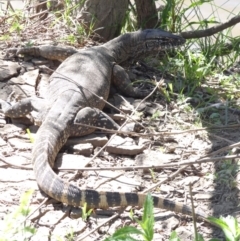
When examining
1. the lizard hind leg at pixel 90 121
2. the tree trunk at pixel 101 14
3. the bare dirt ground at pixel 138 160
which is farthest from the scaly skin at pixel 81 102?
the tree trunk at pixel 101 14

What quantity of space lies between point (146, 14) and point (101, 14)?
0.60 meters

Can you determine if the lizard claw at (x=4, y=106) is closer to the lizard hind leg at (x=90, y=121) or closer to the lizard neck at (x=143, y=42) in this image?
the lizard hind leg at (x=90, y=121)

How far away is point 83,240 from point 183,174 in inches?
48.4

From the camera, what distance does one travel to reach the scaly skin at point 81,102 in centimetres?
434

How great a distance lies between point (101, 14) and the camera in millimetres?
7613

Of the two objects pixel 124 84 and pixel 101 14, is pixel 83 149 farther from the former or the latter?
pixel 101 14

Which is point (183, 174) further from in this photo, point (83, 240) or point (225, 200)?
point (83, 240)

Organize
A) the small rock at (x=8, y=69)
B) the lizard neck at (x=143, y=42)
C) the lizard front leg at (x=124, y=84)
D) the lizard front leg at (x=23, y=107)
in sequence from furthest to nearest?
the lizard neck at (x=143, y=42), the lizard front leg at (x=124, y=84), the small rock at (x=8, y=69), the lizard front leg at (x=23, y=107)

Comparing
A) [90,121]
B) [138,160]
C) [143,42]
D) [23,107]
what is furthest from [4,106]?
[143,42]

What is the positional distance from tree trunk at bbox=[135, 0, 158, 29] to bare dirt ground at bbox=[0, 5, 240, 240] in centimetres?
108

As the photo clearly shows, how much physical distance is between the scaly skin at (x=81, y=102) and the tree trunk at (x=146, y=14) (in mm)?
432

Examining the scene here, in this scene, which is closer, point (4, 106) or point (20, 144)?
point (20, 144)

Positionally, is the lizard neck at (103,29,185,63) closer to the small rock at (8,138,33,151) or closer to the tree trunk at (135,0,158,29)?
the tree trunk at (135,0,158,29)

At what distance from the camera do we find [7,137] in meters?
5.45
